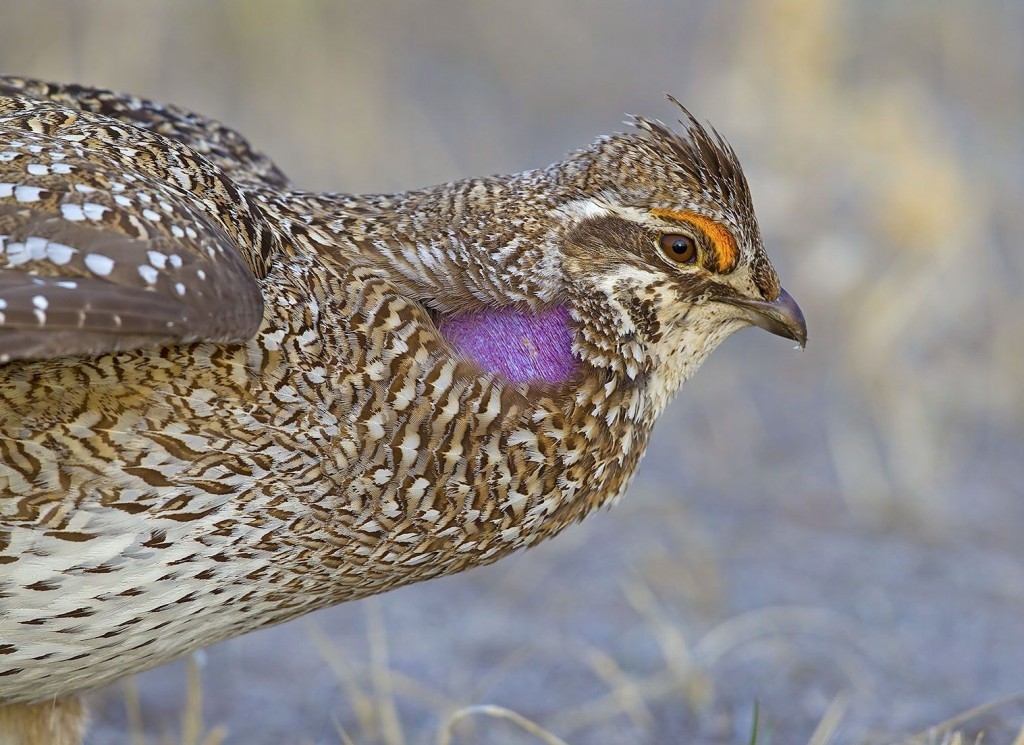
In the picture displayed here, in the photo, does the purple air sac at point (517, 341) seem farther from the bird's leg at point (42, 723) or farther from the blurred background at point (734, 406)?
the bird's leg at point (42, 723)

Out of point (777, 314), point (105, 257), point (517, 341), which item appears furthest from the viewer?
point (777, 314)

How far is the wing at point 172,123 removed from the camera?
303cm

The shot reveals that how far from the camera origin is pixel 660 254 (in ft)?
8.73

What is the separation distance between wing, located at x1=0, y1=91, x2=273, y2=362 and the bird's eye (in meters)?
0.78

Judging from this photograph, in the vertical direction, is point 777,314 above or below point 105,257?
below

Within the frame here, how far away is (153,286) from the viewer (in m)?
2.17

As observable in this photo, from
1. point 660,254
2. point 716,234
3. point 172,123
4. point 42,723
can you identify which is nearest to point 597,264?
point 660,254

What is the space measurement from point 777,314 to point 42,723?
1753 mm

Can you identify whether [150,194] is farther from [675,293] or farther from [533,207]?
[675,293]

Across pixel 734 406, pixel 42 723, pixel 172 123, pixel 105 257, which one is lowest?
pixel 42 723

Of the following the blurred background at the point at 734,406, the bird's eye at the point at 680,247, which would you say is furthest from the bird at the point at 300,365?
the blurred background at the point at 734,406

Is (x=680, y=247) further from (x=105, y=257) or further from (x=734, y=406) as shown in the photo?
(x=734, y=406)

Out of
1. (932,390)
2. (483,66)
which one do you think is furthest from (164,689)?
(483,66)

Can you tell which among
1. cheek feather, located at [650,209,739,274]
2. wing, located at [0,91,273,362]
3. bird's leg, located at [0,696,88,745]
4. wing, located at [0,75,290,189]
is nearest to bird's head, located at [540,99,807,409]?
cheek feather, located at [650,209,739,274]
